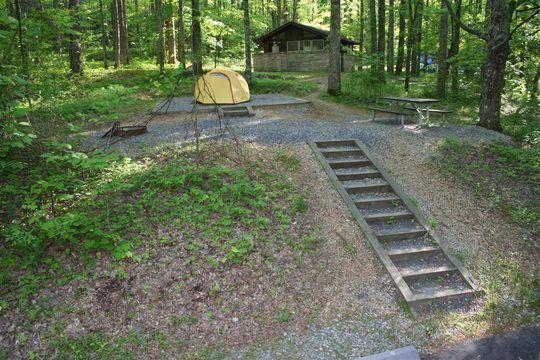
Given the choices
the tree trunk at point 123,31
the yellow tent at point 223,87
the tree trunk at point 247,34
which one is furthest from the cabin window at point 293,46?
the yellow tent at point 223,87

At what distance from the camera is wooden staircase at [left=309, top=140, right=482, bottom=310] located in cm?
559

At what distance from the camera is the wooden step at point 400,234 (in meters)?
6.34

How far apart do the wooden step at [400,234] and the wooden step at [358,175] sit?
1.57 m

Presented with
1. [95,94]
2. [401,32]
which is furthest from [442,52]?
[95,94]

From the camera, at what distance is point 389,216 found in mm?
6715

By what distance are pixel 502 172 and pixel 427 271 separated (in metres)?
3.84

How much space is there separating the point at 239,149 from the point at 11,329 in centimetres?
497

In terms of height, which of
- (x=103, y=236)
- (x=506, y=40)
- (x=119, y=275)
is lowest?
(x=119, y=275)

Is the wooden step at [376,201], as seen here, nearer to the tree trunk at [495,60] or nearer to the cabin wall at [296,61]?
the tree trunk at [495,60]

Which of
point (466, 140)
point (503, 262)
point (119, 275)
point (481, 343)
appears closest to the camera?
point (481, 343)

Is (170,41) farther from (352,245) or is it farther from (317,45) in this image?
(352,245)

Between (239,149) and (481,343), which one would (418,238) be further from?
(239,149)

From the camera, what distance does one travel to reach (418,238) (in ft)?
21.3

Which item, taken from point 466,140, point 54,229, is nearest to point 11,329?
point 54,229
